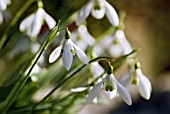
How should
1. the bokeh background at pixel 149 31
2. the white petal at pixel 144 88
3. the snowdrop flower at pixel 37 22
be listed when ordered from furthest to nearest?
the bokeh background at pixel 149 31 → the snowdrop flower at pixel 37 22 → the white petal at pixel 144 88

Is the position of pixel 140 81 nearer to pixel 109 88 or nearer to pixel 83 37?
Answer: pixel 109 88

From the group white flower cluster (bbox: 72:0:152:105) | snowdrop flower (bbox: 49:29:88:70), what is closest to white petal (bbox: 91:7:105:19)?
white flower cluster (bbox: 72:0:152:105)

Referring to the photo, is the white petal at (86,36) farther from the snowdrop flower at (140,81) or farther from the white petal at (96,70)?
the snowdrop flower at (140,81)

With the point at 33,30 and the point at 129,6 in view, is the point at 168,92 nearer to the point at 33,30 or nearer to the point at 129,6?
the point at 129,6

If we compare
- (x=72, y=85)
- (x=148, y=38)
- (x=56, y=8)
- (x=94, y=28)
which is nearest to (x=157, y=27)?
(x=148, y=38)

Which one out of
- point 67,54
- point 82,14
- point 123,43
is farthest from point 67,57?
point 123,43

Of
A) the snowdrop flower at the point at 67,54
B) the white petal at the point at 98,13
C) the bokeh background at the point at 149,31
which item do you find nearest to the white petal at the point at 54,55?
the snowdrop flower at the point at 67,54

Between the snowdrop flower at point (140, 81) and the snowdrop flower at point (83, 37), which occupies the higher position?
the snowdrop flower at point (83, 37)
